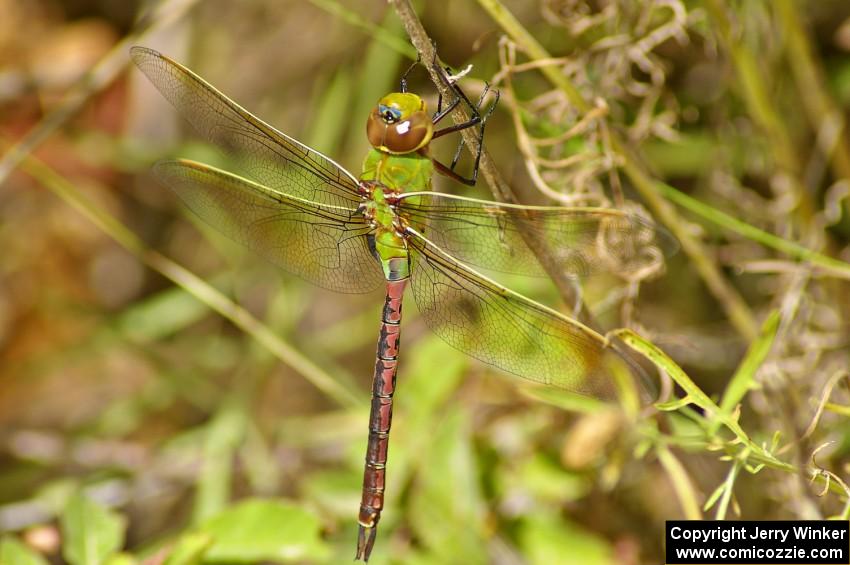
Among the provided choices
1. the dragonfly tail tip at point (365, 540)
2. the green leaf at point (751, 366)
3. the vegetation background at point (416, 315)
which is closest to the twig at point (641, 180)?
the vegetation background at point (416, 315)

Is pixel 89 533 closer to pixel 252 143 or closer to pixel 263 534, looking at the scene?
pixel 263 534

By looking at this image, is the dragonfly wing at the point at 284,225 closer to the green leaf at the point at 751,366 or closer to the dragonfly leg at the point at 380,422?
the dragonfly leg at the point at 380,422

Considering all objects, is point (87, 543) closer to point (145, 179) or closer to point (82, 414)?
point (82, 414)

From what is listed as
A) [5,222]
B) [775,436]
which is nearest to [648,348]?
[775,436]

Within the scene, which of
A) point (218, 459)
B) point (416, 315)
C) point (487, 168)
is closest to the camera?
point (487, 168)

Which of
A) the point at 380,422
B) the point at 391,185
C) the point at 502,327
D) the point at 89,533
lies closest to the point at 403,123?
the point at 391,185

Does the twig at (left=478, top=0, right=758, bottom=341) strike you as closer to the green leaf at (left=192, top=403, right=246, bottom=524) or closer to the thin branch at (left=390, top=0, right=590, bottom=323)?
the thin branch at (left=390, top=0, right=590, bottom=323)

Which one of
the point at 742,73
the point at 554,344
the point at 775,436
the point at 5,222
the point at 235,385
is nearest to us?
the point at 775,436
